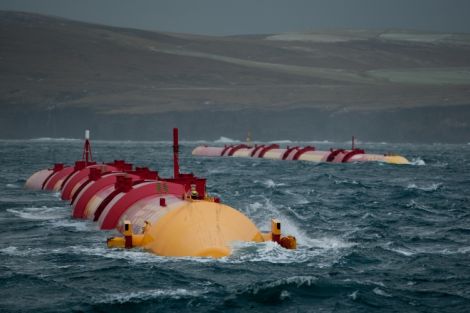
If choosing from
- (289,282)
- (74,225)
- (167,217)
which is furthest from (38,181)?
(289,282)

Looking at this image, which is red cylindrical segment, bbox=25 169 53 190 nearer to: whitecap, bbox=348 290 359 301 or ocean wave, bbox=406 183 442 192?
ocean wave, bbox=406 183 442 192

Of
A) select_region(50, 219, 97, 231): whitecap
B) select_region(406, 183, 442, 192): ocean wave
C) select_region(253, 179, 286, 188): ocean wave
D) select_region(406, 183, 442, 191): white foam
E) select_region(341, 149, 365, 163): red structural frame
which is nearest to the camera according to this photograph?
select_region(50, 219, 97, 231): whitecap

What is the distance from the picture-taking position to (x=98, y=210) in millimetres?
35000

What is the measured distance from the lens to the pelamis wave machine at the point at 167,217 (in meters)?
24.8

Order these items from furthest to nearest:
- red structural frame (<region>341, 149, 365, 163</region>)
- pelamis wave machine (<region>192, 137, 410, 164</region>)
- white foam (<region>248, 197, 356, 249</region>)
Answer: red structural frame (<region>341, 149, 365, 163</region>) → pelamis wave machine (<region>192, 137, 410, 164</region>) → white foam (<region>248, 197, 356, 249</region>)

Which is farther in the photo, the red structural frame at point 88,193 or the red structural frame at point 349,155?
the red structural frame at point 349,155

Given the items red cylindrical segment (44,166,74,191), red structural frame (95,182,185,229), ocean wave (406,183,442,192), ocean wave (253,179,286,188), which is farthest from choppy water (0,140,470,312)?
ocean wave (253,179,286,188)

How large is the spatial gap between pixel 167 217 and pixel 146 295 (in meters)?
5.14

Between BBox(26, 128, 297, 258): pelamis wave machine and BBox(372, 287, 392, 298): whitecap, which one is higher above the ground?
BBox(26, 128, 297, 258): pelamis wave machine

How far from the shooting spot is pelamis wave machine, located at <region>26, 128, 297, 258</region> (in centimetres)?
2481

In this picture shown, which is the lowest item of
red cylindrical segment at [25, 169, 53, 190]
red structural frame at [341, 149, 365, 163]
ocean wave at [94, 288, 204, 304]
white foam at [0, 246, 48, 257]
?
ocean wave at [94, 288, 204, 304]

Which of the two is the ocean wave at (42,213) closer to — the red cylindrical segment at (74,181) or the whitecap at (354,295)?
the red cylindrical segment at (74,181)

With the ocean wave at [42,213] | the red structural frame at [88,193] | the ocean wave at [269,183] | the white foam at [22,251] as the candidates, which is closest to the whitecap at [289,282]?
the white foam at [22,251]

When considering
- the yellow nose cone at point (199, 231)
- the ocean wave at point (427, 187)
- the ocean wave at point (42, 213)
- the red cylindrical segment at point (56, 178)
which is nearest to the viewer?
the yellow nose cone at point (199, 231)
